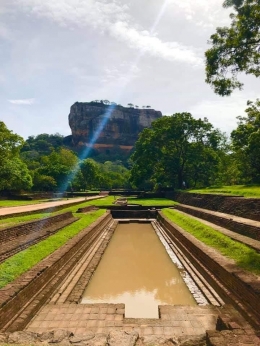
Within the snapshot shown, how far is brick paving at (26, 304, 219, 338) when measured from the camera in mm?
4766

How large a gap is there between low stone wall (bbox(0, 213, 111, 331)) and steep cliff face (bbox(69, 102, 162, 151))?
325ft

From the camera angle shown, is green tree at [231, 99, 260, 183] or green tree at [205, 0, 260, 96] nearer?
green tree at [205, 0, 260, 96]

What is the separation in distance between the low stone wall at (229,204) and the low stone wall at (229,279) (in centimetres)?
351

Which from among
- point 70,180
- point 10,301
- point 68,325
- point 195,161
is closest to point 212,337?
point 68,325

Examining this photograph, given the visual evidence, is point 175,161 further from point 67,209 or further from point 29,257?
point 29,257

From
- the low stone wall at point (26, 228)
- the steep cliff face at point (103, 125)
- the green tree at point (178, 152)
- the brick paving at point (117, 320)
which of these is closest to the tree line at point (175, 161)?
the green tree at point (178, 152)

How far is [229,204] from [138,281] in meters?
8.75

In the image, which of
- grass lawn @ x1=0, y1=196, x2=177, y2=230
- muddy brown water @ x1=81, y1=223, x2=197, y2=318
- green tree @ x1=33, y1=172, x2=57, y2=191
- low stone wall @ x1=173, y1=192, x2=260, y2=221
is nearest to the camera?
muddy brown water @ x1=81, y1=223, x2=197, y2=318

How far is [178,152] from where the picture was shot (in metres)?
35.4

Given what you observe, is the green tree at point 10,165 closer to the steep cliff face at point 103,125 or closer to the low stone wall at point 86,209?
the low stone wall at point 86,209

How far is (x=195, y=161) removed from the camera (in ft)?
113

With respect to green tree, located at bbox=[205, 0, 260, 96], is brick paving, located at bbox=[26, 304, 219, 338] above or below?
below

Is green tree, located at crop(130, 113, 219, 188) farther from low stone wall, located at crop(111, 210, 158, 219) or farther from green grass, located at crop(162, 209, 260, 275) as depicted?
green grass, located at crop(162, 209, 260, 275)

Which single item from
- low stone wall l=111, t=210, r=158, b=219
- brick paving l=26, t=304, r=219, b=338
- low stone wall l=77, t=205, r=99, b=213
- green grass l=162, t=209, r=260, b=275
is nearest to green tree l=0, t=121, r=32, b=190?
low stone wall l=77, t=205, r=99, b=213
